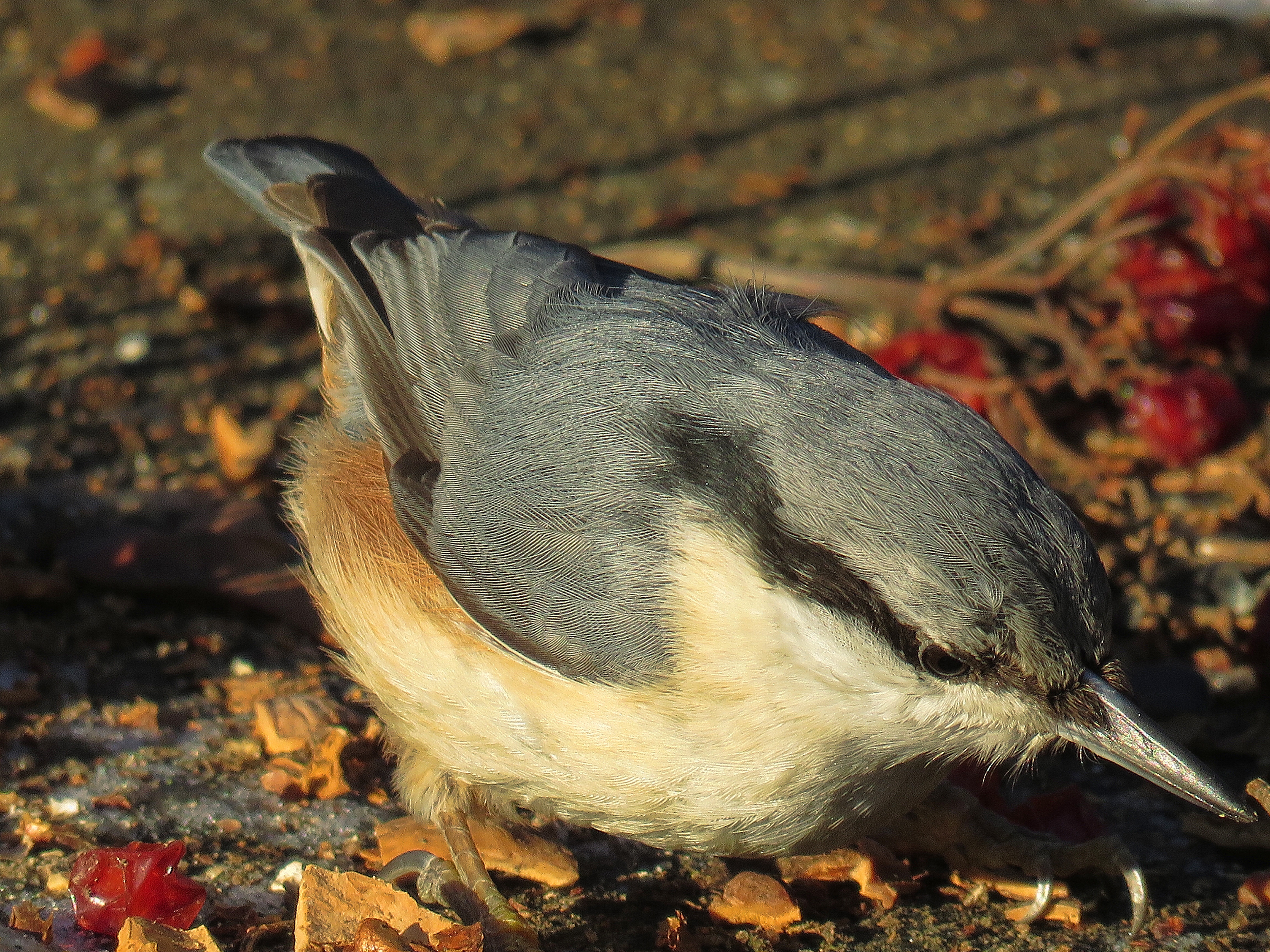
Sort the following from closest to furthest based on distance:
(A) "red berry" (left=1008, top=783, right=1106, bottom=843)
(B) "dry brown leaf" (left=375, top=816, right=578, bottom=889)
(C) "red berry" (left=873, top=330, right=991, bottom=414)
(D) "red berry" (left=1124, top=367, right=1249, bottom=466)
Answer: (B) "dry brown leaf" (left=375, top=816, right=578, bottom=889), (A) "red berry" (left=1008, top=783, right=1106, bottom=843), (D) "red berry" (left=1124, top=367, right=1249, bottom=466), (C) "red berry" (left=873, top=330, right=991, bottom=414)

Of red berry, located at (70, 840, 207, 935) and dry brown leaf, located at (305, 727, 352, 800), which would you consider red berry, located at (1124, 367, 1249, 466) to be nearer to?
dry brown leaf, located at (305, 727, 352, 800)

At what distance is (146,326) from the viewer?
4574 millimetres

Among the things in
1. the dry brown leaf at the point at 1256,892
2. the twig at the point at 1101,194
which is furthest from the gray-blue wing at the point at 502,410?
the twig at the point at 1101,194

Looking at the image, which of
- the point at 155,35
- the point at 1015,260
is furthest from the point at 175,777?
the point at 155,35

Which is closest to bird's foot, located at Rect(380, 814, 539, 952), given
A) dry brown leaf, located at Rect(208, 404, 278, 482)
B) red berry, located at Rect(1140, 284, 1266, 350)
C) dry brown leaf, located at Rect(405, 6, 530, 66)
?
dry brown leaf, located at Rect(208, 404, 278, 482)

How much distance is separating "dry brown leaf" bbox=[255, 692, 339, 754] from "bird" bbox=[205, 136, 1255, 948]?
28 cm

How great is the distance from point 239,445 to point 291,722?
3.83ft

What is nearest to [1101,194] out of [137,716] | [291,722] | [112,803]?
[291,722]

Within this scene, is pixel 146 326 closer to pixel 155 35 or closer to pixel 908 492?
pixel 155 35

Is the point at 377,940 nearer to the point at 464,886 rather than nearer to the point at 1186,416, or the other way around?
the point at 464,886

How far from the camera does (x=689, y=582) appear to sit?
2.45 metres

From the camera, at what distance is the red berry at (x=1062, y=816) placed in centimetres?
296

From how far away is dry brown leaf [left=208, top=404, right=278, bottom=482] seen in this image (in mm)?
4008

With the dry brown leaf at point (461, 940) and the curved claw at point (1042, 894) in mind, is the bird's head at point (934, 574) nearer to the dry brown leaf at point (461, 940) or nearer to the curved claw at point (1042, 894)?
the curved claw at point (1042, 894)
